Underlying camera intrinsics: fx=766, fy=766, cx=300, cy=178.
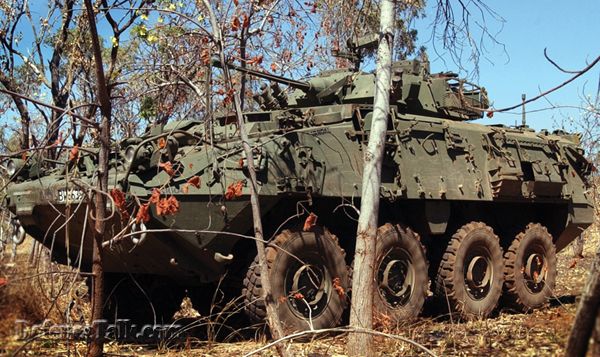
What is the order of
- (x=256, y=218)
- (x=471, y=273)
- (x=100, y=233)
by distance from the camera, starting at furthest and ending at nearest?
1. (x=471, y=273)
2. (x=256, y=218)
3. (x=100, y=233)

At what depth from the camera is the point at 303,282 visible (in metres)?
7.57

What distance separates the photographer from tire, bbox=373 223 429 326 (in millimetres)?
8047

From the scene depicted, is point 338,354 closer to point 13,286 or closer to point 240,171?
point 240,171

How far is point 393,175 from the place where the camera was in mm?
8320

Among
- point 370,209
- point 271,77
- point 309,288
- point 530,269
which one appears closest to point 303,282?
point 309,288

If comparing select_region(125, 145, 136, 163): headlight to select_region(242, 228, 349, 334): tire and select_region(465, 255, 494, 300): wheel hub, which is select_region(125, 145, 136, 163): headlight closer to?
select_region(242, 228, 349, 334): tire

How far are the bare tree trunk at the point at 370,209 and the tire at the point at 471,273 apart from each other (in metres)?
3.07

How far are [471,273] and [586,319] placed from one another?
6.63 metres

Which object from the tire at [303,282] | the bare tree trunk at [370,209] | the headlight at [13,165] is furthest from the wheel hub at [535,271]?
the headlight at [13,165]

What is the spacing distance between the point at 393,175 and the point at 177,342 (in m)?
2.91

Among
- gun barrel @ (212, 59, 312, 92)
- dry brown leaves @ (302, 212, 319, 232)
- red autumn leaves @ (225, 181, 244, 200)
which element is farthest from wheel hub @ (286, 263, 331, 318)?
gun barrel @ (212, 59, 312, 92)

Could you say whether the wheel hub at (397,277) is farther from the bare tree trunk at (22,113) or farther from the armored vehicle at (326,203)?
the bare tree trunk at (22,113)

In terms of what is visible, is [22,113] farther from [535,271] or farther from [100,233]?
[535,271]

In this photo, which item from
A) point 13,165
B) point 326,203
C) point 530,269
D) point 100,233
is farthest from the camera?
point 530,269
